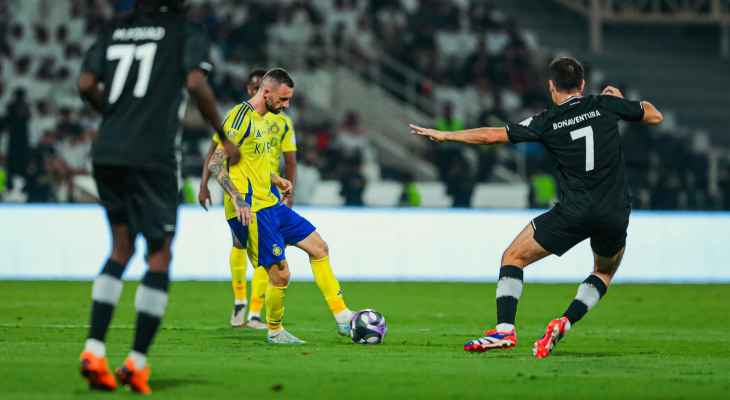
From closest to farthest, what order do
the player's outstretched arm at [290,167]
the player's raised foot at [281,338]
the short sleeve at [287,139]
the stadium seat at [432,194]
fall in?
the player's raised foot at [281,338], the short sleeve at [287,139], the player's outstretched arm at [290,167], the stadium seat at [432,194]

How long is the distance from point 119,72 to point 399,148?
20.4 meters

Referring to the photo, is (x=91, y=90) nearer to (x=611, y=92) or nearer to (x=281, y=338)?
(x=281, y=338)

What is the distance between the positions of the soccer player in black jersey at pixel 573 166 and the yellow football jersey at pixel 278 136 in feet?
6.47

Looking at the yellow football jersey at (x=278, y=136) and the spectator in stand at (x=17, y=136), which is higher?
the yellow football jersey at (x=278, y=136)

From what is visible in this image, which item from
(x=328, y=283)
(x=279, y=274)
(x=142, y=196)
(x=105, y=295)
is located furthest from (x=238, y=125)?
(x=105, y=295)

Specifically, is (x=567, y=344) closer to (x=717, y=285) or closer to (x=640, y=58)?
(x=717, y=285)

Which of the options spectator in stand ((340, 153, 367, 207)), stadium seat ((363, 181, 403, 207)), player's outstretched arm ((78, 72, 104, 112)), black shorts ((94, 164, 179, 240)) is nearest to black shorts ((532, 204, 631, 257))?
black shorts ((94, 164, 179, 240))

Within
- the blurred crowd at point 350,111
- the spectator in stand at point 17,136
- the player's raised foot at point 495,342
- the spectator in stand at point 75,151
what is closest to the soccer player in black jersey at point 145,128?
the player's raised foot at point 495,342

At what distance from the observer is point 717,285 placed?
20.0 metres

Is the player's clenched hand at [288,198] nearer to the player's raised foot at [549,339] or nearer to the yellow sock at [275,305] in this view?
the yellow sock at [275,305]

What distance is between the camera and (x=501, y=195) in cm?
2431

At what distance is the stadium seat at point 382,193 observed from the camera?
2391 centimetres

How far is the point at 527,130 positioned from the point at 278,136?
8.19ft

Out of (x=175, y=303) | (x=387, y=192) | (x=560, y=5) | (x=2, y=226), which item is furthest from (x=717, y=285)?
(x=560, y=5)
